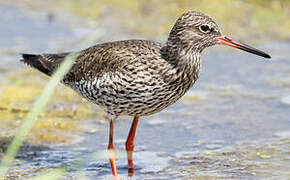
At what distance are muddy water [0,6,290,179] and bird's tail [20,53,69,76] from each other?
34.5 inches

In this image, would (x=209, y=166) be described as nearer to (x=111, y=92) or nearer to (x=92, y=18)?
(x=111, y=92)

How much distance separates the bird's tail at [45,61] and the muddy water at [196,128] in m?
0.88

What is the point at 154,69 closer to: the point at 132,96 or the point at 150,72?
the point at 150,72

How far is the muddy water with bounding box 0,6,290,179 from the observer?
7.52 metres

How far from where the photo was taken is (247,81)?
10.1 meters

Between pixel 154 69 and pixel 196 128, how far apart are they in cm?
205

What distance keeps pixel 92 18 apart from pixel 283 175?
6661 millimetres

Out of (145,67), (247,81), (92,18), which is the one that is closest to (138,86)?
(145,67)

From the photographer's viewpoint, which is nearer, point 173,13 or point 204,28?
point 204,28

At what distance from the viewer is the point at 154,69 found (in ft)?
22.9

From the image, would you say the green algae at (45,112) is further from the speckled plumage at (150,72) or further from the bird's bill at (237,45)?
the bird's bill at (237,45)

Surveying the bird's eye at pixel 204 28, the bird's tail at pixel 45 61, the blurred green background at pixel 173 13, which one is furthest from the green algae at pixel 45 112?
the blurred green background at pixel 173 13

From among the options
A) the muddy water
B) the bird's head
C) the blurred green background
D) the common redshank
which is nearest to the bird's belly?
the common redshank

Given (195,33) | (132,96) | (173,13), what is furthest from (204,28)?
(173,13)
